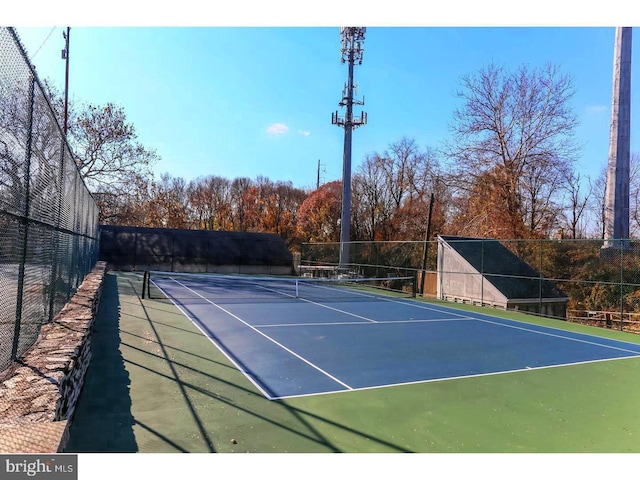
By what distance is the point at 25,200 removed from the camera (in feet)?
12.4

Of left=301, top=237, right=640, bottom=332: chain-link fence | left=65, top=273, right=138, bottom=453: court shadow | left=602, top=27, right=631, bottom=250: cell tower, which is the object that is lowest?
left=65, top=273, right=138, bottom=453: court shadow

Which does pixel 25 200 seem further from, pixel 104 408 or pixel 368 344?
pixel 368 344

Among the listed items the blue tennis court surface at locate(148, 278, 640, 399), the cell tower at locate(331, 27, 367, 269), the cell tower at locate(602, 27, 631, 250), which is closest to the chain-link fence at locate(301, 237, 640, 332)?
the cell tower at locate(602, 27, 631, 250)

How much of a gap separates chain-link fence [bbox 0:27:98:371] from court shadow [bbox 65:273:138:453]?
2.66 ft

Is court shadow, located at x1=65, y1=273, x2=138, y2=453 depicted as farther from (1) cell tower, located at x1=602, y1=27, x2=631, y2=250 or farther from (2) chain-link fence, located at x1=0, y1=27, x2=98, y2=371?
(1) cell tower, located at x1=602, y1=27, x2=631, y2=250

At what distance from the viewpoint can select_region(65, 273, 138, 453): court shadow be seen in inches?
140

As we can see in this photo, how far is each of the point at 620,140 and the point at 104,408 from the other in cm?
1683

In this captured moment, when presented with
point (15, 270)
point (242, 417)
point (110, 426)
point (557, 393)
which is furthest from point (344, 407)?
point (15, 270)

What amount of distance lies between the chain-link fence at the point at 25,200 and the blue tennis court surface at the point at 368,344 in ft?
8.38

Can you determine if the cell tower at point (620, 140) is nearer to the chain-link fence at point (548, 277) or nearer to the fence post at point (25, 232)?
the chain-link fence at point (548, 277)

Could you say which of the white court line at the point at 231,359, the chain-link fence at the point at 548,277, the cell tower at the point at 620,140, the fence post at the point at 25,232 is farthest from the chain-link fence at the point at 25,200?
the cell tower at the point at 620,140

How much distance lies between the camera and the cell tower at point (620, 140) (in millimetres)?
14477

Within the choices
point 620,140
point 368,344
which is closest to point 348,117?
point 620,140

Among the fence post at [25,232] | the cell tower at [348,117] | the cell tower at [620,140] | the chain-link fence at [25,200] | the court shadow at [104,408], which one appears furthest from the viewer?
the cell tower at [348,117]
